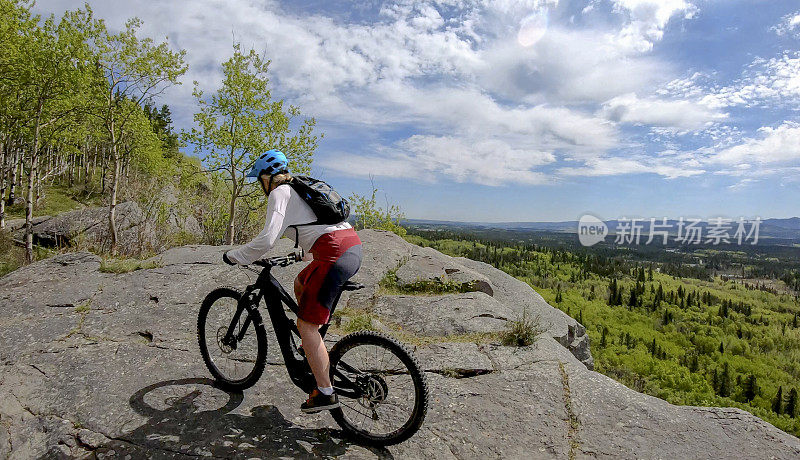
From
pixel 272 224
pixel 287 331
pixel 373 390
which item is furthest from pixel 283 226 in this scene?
pixel 373 390

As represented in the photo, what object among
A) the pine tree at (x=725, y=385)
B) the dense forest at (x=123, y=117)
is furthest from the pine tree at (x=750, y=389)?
the dense forest at (x=123, y=117)

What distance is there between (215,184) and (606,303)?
172 meters

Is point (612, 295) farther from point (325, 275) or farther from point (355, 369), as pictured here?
point (325, 275)

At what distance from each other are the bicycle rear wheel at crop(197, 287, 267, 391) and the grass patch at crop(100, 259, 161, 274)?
5960 mm

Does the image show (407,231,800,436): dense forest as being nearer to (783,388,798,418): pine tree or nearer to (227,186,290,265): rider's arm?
(783,388,798,418): pine tree

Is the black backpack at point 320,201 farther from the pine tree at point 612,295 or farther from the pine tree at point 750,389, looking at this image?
the pine tree at point 612,295

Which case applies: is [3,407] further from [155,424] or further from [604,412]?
[604,412]

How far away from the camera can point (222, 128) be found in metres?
22.9

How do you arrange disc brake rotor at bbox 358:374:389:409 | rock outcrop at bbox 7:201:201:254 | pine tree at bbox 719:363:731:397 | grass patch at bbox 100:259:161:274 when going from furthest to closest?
pine tree at bbox 719:363:731:397
rock outcrop at bbox 7:201:201:254
grass patch at bbox 100:259:161:274
disc brake rotor at bbox 358:374:389:409

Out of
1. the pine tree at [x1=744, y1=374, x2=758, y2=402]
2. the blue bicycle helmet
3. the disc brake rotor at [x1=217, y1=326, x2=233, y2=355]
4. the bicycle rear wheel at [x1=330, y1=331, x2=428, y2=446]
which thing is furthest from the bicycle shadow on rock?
the pine tree at [x1=744, y1=374, x2=758, y2=402]

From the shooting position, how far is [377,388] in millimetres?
4164

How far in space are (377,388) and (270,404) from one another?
1.48 m

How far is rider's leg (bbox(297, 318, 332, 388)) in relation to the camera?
4.00 metres

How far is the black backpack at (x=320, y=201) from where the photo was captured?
13.0 feet
